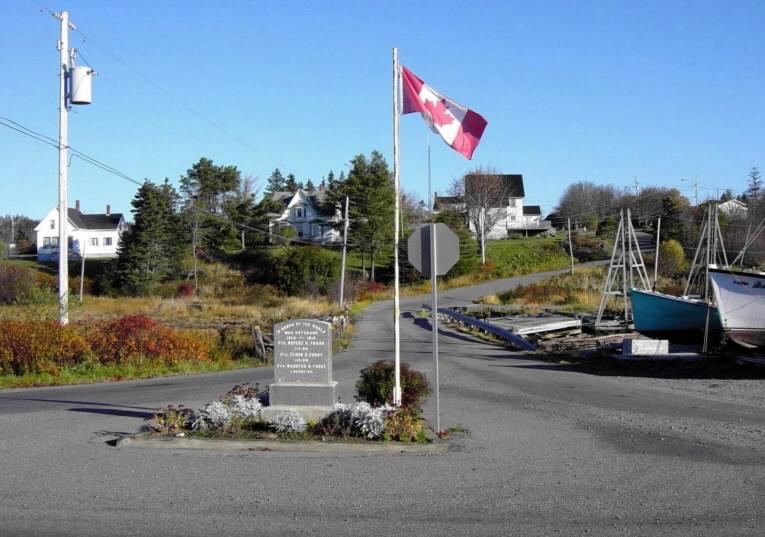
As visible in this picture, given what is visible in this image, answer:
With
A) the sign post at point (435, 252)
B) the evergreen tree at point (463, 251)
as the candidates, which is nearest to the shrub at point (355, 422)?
the sign post at point (435, 252)

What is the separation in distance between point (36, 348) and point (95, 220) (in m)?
87.4

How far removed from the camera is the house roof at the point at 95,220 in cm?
10125

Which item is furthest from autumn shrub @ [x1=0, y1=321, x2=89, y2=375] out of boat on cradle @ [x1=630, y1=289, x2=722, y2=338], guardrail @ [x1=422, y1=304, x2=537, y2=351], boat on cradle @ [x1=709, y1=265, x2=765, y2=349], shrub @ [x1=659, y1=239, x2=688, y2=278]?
shrub @ [x1=659, y1=239, x2=688, y2=278]

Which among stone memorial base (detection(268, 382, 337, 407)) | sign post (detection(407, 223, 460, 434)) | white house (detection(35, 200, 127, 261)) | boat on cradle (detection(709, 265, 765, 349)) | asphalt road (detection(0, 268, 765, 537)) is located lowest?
asphalt road (detection(0, 268, 765, 537))

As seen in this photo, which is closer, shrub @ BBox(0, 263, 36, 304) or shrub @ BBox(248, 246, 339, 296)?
shrub @ BBox(0, 263, 36, 304)

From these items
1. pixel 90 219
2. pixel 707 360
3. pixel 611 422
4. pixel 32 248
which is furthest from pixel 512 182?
pixel 611 422

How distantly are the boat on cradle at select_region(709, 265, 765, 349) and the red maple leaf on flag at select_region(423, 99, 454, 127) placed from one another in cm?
1850

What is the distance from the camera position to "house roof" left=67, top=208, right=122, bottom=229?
10125cm

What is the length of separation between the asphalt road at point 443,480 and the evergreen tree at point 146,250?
206 feet

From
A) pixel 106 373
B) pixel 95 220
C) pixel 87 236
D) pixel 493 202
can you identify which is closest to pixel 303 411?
pixel 106 373

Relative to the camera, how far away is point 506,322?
130ft

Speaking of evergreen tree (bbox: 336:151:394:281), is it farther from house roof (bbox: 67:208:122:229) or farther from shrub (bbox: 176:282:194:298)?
house roof (bbox: 67:208:122:229)

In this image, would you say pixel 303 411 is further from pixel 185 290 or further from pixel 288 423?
pixel 185 290

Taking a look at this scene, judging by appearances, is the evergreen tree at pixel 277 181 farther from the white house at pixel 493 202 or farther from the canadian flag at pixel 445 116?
the canadian flag at pixel 445 116
